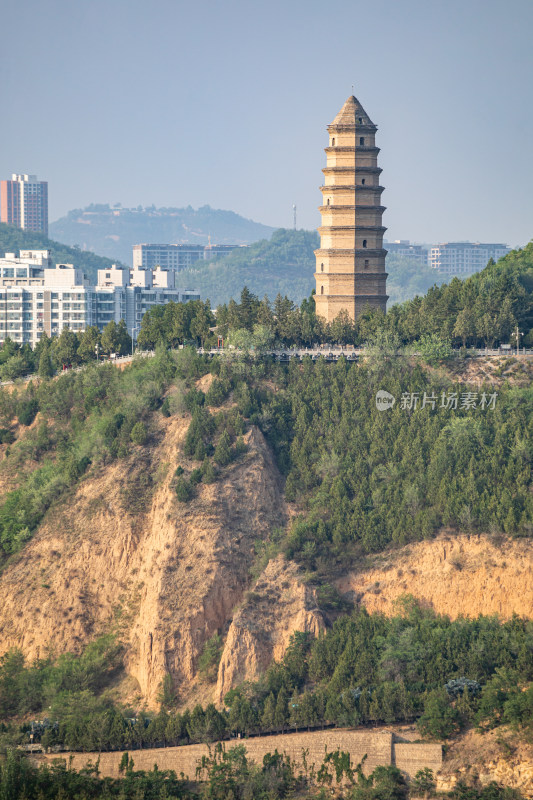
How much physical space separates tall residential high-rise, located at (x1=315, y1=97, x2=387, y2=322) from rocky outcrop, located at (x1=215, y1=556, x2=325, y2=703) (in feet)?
65.4

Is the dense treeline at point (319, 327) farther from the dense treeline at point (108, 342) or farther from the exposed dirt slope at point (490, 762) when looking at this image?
the exposed dirt slope at point (490, 762)

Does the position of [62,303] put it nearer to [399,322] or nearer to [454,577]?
[399,322]

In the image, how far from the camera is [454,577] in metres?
62.3

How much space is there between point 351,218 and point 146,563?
2401cm

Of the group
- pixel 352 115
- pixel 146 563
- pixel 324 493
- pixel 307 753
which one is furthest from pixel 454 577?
pixel 352 115

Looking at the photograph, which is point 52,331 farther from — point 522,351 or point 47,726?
point 47,726

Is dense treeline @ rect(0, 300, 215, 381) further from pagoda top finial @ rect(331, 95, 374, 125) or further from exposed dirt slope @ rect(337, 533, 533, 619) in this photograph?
exposed dirt slope @ rect(337, 533, 533, 619)

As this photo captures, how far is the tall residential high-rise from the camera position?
76.7 m

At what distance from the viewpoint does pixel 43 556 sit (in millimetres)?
67375

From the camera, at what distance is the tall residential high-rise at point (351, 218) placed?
76.7 meters

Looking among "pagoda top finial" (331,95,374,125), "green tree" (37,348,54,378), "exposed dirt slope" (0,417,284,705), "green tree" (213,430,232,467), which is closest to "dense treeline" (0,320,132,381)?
"green tree" (37,348,54,378)

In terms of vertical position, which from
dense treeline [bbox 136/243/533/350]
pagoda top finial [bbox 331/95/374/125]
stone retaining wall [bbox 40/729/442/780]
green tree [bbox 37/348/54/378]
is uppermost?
pagoda top finial [bbox 331/95/374/125]

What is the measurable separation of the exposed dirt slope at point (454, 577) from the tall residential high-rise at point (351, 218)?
62.4ft

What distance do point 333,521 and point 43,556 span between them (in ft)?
47.6
